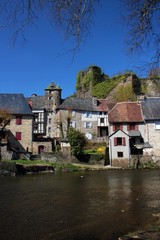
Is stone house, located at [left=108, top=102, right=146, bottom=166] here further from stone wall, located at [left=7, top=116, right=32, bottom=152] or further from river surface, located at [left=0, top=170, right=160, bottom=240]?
river surface, located at [left=0, top=170, right=160, bottom=240]

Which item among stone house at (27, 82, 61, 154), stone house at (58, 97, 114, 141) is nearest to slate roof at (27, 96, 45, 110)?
stone house at (27, 82, 61, 154)

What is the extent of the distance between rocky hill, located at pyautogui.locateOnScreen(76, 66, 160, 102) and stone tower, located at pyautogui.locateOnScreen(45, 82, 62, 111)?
1012 centimetres

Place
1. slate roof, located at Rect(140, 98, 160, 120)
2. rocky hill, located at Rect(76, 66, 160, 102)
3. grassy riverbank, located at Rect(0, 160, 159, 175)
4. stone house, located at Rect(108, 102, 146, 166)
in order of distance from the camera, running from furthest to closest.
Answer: rocky hill, located at Rect(76, 66, 160, 102)
slate roof, located at Rect(140, 98, 160, 120)
stone house, located at Rect(108, 102, 146, 166)
grassy riverbank, located at Rect(0, 160, 159, 175)

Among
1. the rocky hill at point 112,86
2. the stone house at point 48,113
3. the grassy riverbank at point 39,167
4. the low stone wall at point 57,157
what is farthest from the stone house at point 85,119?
the grassy riverbank at point 39,167

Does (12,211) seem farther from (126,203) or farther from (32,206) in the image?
(126,203)

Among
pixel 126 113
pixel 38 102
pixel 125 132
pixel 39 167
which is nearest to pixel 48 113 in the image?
pixel 38 102

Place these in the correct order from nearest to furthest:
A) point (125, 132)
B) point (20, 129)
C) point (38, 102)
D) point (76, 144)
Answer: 1. point (76, 144)
2. point (20, 129)
3. point (125, 132)
4. point (38, 102)

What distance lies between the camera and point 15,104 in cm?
3619

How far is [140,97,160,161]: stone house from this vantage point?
34.0 meters

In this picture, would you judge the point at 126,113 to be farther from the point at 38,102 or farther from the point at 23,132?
the point at 38,102

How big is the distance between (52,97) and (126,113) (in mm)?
14255

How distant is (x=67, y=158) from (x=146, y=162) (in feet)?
32.5

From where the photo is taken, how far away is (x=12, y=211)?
410 inches

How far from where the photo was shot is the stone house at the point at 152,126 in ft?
112
